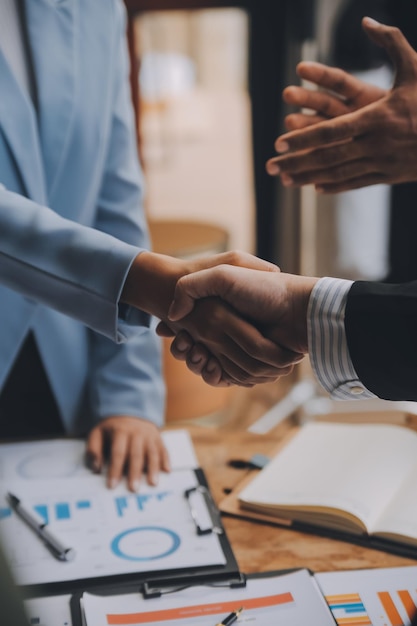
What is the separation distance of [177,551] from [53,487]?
0.23 metres

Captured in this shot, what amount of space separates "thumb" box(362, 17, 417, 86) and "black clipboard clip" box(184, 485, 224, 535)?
2.18 ft

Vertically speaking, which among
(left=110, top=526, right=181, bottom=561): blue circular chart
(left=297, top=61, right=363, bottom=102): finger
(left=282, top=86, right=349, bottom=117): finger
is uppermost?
(left=297, top=61, right=363, bottom=102): finger

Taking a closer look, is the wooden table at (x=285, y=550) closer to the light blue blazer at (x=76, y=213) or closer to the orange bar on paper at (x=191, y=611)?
the orange bar on paper at (x=191, y=611)

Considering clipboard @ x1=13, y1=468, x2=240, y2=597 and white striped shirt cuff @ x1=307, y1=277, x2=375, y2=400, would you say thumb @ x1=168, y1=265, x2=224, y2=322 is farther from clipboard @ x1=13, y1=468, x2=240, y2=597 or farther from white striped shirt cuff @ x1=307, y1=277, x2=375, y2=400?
clipboard @ x1=13, y1=468, x2=240, y2=597

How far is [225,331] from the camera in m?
1.00

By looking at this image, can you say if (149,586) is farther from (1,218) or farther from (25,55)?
(25,55)

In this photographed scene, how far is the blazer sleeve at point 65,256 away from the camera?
0.99 metres

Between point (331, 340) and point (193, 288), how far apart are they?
7.0 inches

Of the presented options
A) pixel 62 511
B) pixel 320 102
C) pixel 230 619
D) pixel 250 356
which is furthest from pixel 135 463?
pixel 320 102

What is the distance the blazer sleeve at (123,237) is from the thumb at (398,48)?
0.41 meters

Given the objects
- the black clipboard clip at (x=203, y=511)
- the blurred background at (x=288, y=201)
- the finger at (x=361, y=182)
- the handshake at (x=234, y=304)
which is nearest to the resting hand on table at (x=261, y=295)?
the handshake at (x=234, y=304)

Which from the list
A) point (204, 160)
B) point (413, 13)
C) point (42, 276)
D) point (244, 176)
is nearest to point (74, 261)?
point (42, 276)

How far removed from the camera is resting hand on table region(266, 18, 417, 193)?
116cm

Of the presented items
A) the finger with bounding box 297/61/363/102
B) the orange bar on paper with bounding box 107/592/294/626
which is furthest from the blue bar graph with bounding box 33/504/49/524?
the finger with bounding box 297/61/363/102
